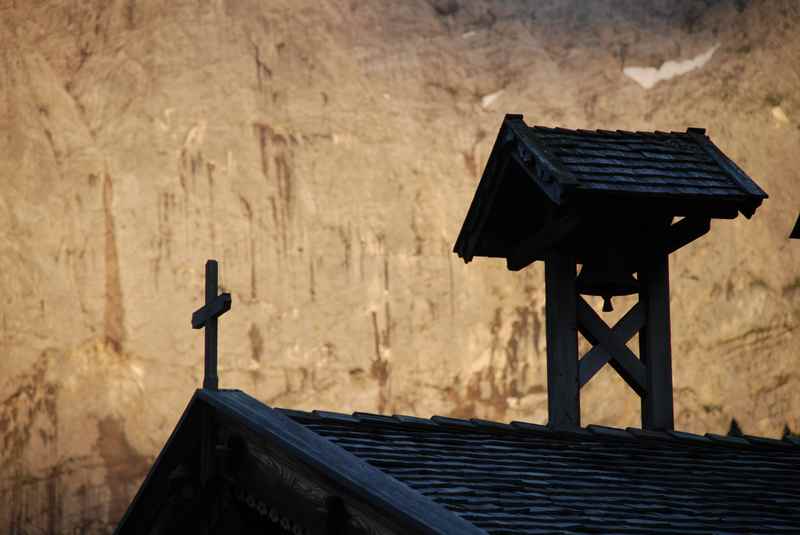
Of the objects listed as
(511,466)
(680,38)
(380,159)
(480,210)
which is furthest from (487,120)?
(511,466)

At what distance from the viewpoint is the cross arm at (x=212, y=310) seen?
20.8ft

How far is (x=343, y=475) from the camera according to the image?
485cm

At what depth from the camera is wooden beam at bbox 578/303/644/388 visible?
7.32 meters

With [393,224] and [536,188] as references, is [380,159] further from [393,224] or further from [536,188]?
[536,188]

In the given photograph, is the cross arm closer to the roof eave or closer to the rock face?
the roof eave

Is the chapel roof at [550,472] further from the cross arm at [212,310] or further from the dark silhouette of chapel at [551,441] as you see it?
the cross arm at [212,310]

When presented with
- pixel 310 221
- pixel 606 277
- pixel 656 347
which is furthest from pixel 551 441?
pixel 310 221

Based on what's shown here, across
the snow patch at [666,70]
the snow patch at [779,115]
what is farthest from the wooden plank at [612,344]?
the snow patch at [779,115]

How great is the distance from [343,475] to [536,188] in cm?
313

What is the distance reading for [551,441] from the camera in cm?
637

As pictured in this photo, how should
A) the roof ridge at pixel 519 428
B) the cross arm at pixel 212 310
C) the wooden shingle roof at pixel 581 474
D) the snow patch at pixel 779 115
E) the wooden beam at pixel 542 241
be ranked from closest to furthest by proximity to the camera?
the wooden shingle roof at pixel 581 474, the roof ridge at pixel 519 428, the cross arm at pixel 212 310, the wooden beam at pixel 542 241, the snow patch at pixel 779 115

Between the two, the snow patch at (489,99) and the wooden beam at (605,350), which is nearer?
the wooden beam at (605,350)

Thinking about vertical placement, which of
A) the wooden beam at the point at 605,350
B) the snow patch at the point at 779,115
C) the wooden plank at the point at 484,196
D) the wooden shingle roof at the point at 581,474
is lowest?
the wooden shingle roof at the point at 581,474

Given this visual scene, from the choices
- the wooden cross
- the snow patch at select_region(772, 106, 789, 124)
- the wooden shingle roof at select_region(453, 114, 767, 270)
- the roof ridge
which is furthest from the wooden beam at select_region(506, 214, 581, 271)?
the snow patch at select_region(772, 106, 789, 124)
